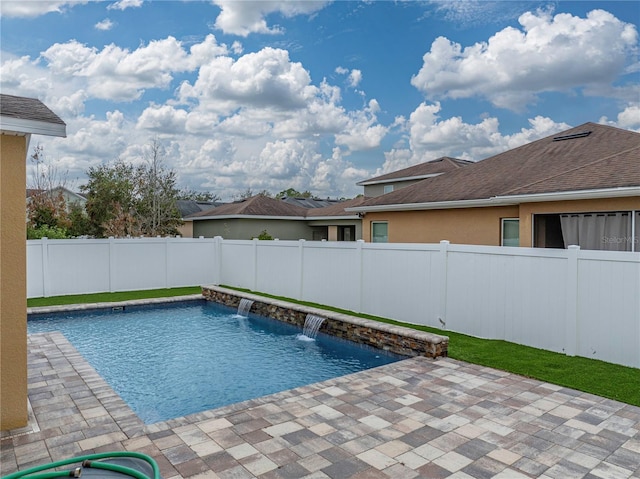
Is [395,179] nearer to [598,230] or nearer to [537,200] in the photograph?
[537,200]

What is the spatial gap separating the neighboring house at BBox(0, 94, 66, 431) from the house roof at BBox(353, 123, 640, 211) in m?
8.71

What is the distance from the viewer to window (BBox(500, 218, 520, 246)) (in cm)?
1062

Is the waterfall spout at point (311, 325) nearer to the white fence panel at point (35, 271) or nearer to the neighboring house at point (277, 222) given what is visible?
the white fence panel at point (35, 271)

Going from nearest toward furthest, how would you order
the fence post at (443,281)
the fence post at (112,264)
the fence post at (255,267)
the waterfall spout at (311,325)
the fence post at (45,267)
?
1. the fence post at (443,281)
2. the waterfall spout at (311,325)
3. the fence post at (45,267)
4. the fence post at (255,267)
5. the fence post at (112,264)

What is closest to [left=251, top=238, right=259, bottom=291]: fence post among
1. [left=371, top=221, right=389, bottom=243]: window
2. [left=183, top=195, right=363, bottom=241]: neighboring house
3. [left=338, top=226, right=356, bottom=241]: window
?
[left=371, top=221, right=389, bottom=243]: window

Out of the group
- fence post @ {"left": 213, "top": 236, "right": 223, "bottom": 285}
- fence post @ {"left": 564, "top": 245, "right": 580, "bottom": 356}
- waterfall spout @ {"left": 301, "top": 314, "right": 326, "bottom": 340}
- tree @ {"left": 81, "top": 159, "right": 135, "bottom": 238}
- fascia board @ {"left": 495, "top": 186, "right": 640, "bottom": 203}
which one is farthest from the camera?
tree @ {"left": 81, "top": 159, "right": 135, "bottom": 238}

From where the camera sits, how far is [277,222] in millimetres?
26703

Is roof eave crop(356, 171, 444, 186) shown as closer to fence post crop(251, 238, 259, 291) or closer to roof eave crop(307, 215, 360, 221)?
roof eave crop(307, 215, 360, 221)

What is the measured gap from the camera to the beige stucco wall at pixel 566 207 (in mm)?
8164

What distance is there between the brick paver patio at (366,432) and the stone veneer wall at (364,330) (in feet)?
4.27

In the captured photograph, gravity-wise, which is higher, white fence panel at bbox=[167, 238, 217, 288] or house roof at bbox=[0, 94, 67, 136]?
house roof at bbox=[0, 94, 67, 136]

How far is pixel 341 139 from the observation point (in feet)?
72.3

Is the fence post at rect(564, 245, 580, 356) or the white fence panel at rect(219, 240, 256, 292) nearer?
the fence post at rect(564, 245, 580, 356)

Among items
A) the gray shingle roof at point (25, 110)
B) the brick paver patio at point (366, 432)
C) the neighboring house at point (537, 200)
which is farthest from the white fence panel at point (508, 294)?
the gray shingle roof at point (25, 110)
